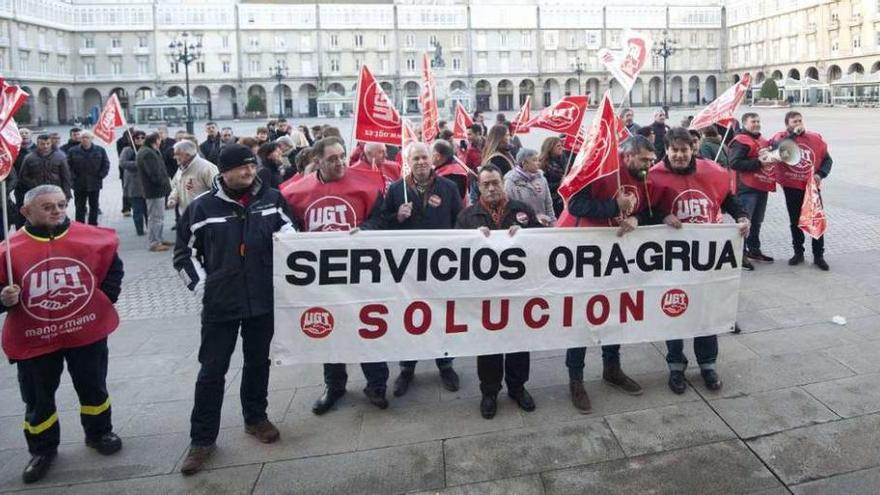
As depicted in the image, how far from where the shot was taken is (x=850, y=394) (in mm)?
4238

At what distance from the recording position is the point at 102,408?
392cm

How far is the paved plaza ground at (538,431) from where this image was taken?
347cm

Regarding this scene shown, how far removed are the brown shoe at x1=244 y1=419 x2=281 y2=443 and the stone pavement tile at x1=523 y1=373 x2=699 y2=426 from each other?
1.47m

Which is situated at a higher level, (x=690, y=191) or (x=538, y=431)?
(x=690, y=191)

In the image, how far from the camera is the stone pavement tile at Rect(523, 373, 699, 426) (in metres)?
4.17

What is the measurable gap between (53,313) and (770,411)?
4072 mm

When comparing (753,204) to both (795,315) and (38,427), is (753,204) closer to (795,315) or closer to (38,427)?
(795,315)

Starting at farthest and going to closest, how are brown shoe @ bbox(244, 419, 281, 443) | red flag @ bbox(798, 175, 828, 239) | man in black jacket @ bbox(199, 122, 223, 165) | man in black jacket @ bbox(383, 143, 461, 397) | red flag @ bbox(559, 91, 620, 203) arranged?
man in black jacket @ bbox(199, 122, 223, 165) < red flag @ bbox(798, 175, 828, 239) < man in black jacket @ bbox(383, 143, 461, 397) < red flag @ bbox(559, 91, 620, 203) < brown shoe @ bbox(244, 419, 281, 443)

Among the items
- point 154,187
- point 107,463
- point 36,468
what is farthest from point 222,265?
point 154,187

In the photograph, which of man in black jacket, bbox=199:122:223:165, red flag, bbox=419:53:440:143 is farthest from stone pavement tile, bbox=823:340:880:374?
man in black jacket, bbox=199:122:223:165

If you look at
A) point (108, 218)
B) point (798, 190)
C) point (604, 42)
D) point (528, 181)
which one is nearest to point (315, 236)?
point (528, 181)

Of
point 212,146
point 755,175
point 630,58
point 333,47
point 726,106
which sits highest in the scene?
point 333,47

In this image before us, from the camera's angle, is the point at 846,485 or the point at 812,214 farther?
the point at 812,214

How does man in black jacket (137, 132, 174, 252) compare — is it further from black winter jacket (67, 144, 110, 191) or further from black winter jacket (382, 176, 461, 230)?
black winter jacket (382, 176, 461, 230)
